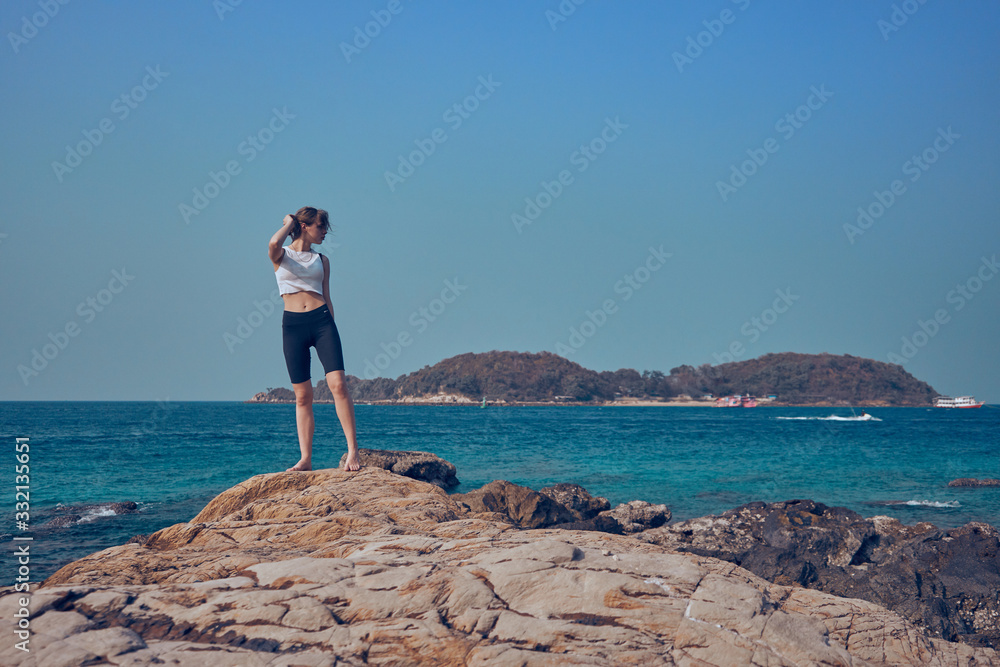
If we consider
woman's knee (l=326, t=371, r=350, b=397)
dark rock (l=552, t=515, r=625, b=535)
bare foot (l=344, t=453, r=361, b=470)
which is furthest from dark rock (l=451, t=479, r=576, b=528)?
woman's knee (l=326, t=371, r=350, b=397)

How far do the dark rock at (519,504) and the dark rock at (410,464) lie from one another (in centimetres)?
153

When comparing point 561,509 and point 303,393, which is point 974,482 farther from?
point 303,393

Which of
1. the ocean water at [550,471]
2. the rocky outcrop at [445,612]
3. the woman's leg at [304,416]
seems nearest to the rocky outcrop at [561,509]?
the ocean water at [550,471]

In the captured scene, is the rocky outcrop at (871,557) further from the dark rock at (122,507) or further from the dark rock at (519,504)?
the dark rock at (122,507)

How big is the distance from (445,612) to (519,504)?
9863 mm

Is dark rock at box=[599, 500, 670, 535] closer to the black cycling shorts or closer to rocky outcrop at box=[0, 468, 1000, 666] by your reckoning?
the black cycling shorts

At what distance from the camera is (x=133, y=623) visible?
3.57 metres

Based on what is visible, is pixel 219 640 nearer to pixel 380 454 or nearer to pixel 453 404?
pixel 380 454

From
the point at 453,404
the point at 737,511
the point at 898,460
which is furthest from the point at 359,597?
the point at 453,404

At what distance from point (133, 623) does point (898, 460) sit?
3668 cm

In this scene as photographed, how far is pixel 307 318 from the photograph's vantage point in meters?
7.04

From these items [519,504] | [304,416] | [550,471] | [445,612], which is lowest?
[550,471]

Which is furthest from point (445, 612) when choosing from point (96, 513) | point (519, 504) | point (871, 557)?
point (96, 513)

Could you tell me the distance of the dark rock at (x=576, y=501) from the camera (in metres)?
15.4
